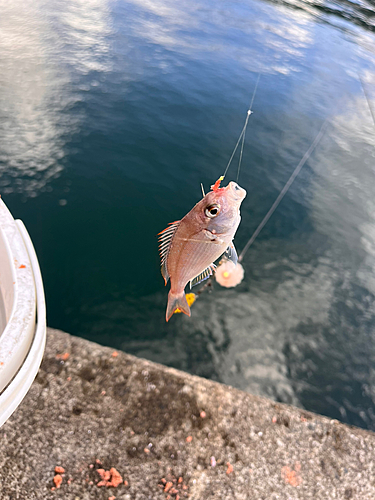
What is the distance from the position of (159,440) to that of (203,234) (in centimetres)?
246

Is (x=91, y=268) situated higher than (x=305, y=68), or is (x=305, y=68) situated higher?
(x=305, y=68)

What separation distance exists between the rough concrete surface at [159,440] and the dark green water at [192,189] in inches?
27.5

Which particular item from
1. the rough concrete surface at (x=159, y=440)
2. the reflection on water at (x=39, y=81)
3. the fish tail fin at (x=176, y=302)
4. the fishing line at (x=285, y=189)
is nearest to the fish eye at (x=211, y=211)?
the fish tail fin at (x=176, y=302)

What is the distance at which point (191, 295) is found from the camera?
5.09 metres

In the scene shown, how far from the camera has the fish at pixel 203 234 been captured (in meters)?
2.19

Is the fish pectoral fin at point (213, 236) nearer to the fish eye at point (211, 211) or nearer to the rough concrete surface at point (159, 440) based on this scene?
the fish eye at point (211, 211)

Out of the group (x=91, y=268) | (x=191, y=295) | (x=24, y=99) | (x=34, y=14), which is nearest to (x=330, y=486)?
(x=191, y=295)

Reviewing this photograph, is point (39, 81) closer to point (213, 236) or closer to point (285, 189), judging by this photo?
point (285, 189)

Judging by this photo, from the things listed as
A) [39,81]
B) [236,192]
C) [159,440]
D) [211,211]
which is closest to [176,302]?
[211,211]

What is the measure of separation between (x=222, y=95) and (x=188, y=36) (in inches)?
262

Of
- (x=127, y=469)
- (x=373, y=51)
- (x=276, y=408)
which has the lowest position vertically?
(x=127, y=469)

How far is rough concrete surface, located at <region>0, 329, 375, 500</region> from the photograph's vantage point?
297cm

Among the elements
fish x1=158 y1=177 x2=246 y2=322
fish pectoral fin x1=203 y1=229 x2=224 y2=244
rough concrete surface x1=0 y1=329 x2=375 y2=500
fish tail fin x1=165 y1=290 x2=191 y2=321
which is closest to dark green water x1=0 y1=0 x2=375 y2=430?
rough concrete surface x1=0 y1=329 x2=375 y2=500

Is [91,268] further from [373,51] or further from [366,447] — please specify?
[373,51]
